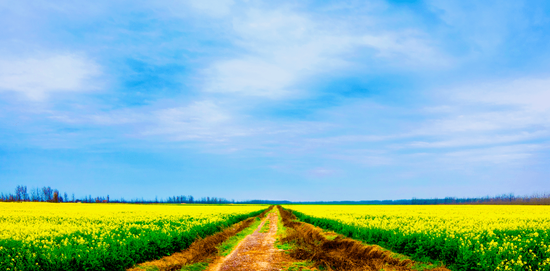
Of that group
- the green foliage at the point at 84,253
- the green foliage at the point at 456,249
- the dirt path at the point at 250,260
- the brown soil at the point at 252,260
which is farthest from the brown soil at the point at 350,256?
the green foliage at the point at 84,253

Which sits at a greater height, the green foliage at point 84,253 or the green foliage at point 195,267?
the green foliage at point 84,253

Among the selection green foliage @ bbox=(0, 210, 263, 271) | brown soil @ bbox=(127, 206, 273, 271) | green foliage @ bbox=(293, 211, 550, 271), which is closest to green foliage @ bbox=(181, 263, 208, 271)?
brown soil @ bbox=(127, 206, 273, 271)

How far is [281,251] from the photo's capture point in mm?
16109

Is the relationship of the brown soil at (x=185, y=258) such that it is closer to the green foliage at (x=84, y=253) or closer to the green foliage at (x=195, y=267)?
the green foliage at (x=195, y=267)

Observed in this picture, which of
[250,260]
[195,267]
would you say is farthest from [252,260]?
[195,267]

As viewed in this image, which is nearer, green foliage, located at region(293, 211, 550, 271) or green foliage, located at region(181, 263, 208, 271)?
green foliage, located at region(293, 211, 550, 271)

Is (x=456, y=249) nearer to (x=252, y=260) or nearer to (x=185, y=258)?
(x=252, y=260)

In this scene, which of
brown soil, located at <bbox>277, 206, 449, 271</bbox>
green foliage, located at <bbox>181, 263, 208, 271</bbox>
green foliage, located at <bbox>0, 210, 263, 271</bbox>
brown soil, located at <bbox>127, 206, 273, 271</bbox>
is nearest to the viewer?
green foliage, located at <bbox>0, 210, 263, 271</bbox>

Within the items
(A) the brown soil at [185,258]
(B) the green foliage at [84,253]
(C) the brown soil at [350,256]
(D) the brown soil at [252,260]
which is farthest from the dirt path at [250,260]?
(B) the green foliage at [84,253]

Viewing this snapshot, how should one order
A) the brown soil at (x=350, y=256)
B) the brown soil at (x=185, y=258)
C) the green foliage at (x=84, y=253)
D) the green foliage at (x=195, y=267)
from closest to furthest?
the green foliage at (x=84, y=253), the green foliage at (x=195, y=267), the brown soil at (x=185, y=258), the brown soil at (x=350, y=256)

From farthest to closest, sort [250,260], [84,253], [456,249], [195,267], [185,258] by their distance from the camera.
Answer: [185,258] → [250,260] → [195,267] → [456,249] → [84,253]

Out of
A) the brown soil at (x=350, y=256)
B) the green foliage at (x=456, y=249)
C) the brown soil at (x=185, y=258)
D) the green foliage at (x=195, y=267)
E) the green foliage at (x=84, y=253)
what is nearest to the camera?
the green foliage at (x=84, y=253)

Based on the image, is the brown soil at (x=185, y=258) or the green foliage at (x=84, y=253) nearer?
the green foliage at (x=84, y=253)

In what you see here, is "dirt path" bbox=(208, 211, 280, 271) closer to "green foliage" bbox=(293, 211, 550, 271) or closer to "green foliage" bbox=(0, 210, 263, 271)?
"green foliage" bbox=(0, 210, 263, 271)
